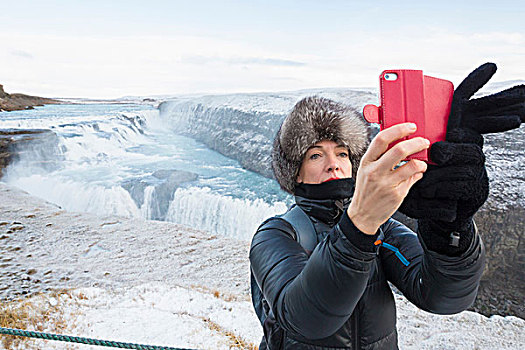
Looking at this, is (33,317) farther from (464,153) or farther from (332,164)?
(464,153)

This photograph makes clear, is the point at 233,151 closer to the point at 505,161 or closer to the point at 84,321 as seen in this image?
the point at 505,161

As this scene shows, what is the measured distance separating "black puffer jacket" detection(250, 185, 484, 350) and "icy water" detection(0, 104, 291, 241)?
32.3 ft

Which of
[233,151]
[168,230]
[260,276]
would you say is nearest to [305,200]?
[260,276]

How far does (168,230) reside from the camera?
10.3 meters

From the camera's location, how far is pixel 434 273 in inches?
48.7

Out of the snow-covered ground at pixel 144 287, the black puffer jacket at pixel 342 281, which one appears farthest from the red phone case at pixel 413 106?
the snow-covered ground at pixel 144 287

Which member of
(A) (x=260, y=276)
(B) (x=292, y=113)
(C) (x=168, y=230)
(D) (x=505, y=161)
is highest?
(B) (x=292, y=113)

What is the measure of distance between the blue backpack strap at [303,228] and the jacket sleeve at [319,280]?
0.35ft

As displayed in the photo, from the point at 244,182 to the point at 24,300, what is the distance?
10.0 metres

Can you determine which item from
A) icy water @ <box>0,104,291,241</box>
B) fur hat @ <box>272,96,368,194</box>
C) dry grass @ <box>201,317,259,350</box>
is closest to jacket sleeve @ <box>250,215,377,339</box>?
fur hat @ <box>272,96,368,194</box>

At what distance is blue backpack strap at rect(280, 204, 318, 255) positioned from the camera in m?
1.45

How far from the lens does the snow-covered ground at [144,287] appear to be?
16.1ft

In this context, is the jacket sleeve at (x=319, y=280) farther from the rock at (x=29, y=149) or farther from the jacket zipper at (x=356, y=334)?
the rock at (x=29, y=149)

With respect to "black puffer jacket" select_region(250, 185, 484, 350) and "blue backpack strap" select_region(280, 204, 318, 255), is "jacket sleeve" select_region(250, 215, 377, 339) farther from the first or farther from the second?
"blue backpack strap" select_region(280, 204, 318, 255)
